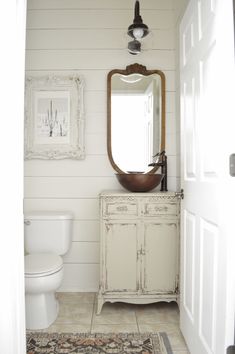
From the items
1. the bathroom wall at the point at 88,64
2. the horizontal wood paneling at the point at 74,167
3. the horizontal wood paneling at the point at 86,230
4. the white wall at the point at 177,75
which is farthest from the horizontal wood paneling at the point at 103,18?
the horizontal wood paneling at the point at 86,230

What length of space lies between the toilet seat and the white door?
0.90 m

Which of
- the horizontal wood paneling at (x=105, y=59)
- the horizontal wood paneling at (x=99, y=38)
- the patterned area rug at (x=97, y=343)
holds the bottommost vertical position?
the patterned area rug at (x=97, y=343)

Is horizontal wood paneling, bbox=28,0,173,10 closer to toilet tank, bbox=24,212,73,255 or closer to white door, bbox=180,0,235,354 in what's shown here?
white door, bbox=180,0,235,354

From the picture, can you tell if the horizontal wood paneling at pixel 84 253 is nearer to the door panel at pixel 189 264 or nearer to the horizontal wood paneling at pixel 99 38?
the door panel at pixel 189 264

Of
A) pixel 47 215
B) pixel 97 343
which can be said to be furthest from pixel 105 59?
pixel 97 343

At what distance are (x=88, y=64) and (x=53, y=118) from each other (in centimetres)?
59

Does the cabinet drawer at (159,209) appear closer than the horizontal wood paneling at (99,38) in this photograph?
Yes

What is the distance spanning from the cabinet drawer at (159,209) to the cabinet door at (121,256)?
5.6 inches

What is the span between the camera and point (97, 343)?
1.95m

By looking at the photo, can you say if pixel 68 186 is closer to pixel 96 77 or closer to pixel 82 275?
pixel 82 275

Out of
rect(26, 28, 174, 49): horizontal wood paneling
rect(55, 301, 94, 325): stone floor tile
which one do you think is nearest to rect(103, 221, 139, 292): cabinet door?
rect(55, 301, 94, 325): stone floor tile

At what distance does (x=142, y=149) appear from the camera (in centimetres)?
280

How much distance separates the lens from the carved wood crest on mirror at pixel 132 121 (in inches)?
110

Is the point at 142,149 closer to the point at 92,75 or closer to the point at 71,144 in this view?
the point at 71,144
